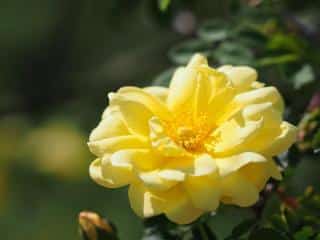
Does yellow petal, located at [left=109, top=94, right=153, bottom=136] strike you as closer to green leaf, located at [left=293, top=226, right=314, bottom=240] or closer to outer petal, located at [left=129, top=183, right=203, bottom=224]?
outer petal, located at [left=129, top=183, right=203, bottom=224]

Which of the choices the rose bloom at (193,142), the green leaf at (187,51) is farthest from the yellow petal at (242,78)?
the green leaf at (187,51)

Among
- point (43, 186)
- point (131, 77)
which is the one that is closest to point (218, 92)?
point (131, 77)

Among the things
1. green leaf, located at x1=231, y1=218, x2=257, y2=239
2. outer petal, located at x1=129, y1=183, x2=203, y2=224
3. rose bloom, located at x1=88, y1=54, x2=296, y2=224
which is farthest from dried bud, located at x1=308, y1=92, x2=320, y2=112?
outer petal, located at x1=129, y1=183, x2=203, y2=224

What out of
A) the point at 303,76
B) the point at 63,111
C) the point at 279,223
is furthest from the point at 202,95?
the point at 63,111

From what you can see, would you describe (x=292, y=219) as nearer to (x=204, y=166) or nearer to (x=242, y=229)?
(x=242, y=229)

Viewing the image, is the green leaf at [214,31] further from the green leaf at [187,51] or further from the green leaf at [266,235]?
the green leaf at [266,235]

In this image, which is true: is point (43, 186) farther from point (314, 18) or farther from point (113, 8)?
point (314, 18)
